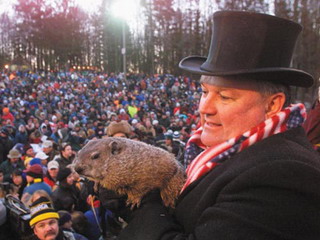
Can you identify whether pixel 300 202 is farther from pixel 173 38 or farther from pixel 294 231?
pixel 173 38

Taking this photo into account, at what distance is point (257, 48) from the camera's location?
1.46 meters

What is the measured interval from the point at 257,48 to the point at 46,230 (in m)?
2.57

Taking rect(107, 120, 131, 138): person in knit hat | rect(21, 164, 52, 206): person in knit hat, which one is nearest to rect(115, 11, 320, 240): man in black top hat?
rect(107, 120, 131, 138): person in knit hat

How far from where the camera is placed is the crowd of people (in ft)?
15.9

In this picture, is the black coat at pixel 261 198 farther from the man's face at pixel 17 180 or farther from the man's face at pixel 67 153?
the man's face at pixel 67 153

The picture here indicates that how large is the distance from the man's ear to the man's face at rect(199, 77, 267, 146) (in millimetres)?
25

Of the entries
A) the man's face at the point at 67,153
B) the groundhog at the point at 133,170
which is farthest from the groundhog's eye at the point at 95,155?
the man's face at the point at 67,153

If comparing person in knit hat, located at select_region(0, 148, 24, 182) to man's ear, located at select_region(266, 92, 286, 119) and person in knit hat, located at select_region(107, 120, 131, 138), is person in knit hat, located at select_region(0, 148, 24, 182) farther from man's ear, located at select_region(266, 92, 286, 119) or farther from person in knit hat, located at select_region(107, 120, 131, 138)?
man's ear, located at select_region(266, 92, 286, 119)

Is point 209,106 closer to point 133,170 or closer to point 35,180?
point 133,170

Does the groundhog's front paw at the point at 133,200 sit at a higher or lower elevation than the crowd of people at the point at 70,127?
higher

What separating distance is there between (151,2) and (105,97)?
2783 centimetres

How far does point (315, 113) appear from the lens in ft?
8.75

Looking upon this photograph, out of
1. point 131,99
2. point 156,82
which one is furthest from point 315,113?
point 156,82

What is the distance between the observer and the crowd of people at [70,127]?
4859mm
